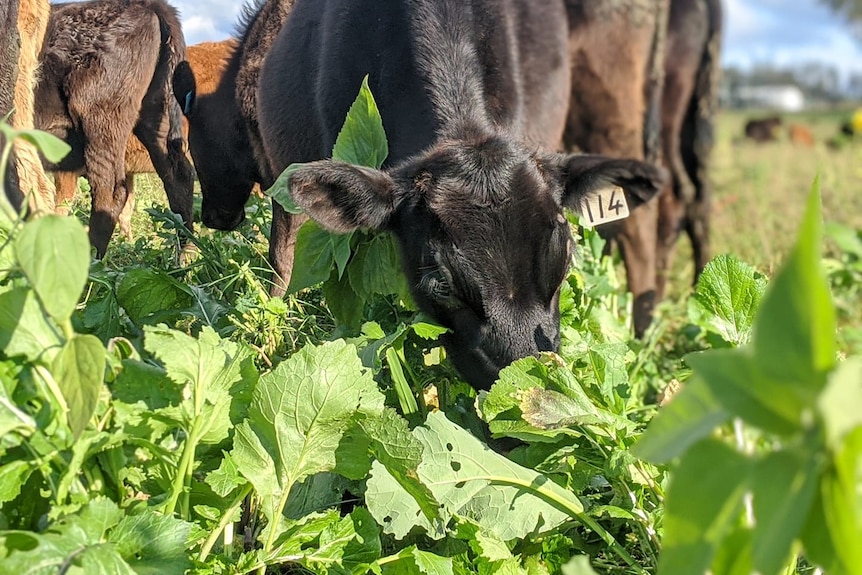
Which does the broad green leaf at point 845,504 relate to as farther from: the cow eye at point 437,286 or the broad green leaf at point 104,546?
the cow eye at point 437,286

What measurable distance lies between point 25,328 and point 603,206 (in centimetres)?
217

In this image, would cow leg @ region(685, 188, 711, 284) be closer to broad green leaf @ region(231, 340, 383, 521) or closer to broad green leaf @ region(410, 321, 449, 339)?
broad green leaf @ region(410, 321, 449, 339)

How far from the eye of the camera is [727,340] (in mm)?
2482

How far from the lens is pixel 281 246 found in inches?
143

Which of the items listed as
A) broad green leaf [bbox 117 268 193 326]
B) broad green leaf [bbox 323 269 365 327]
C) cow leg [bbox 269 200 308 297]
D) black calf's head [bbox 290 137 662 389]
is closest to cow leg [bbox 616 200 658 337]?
cow leg [bbox 269 200 308 297]

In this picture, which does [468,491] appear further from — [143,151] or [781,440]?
[143,151]

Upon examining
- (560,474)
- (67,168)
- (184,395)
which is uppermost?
(67,168)

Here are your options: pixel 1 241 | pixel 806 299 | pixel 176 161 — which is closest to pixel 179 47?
pixel 176 161

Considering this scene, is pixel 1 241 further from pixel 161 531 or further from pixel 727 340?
pixel 727 340

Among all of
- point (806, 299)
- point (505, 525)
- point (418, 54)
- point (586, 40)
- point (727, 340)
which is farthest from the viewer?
point (586, 40)

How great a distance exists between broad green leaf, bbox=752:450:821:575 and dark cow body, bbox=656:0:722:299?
5.85 meters

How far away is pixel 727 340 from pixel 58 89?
253 cm

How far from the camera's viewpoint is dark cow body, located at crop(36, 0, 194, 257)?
10.3ft

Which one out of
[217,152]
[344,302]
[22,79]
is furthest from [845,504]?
[217,152]
